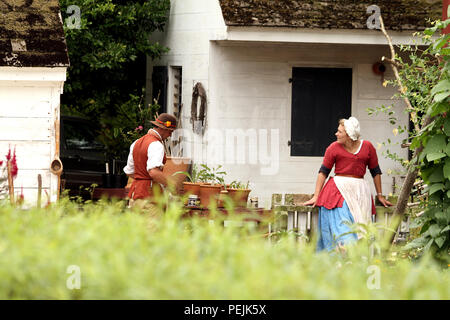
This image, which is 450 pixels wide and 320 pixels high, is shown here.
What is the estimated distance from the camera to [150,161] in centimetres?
813

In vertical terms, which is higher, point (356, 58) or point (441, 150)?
point (356, 58)

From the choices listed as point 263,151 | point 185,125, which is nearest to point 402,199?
point 263,151

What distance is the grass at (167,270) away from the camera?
319 cm

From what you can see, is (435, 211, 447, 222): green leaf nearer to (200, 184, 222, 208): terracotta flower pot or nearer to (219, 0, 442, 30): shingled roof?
(200, 184, 222, 208): terracotta flower pot

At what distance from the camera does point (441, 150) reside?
19.6 feet

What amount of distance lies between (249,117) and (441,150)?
670 centimetres

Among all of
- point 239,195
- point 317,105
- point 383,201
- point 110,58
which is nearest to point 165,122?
point 239,195

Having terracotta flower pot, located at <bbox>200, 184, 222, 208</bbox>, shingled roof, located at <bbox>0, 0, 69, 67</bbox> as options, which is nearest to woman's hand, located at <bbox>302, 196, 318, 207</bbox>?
terracotta flower pot, located at <bbox>200, 184, 222, 208</bbox>

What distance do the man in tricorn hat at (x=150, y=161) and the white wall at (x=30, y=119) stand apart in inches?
38.6

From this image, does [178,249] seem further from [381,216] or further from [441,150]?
[381,216]

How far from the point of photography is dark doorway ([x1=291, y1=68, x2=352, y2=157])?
12.7 metres

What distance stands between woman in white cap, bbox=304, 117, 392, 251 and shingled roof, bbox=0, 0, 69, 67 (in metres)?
2.82
